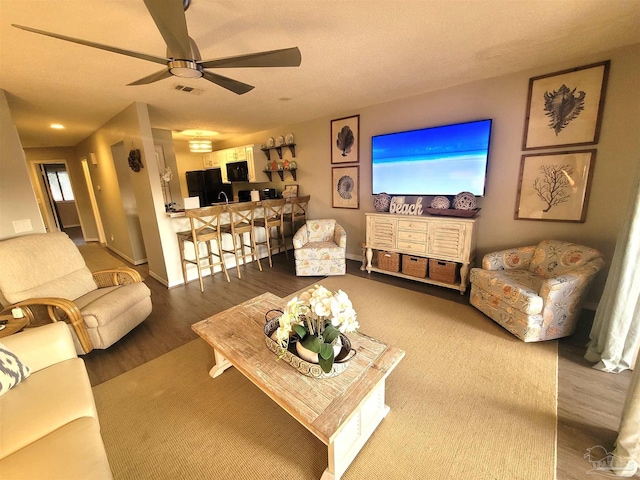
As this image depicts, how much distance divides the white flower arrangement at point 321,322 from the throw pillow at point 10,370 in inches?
52.8

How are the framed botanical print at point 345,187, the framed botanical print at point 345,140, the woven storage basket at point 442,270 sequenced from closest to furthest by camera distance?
the woven storage basket at point 442,270 < the framed botanical print at point 345,140 < the framed botanical print at point 345,187

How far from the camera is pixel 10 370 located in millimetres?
1273

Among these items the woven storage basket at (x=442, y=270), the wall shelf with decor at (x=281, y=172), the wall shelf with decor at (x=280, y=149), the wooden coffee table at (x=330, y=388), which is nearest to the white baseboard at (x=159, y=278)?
the wooden coffee table at (x=330, y=388)

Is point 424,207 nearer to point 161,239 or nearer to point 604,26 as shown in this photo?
point 604,26

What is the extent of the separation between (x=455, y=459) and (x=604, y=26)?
311 centimetres

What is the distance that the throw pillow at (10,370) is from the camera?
48.8 inches

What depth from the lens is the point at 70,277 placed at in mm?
2451

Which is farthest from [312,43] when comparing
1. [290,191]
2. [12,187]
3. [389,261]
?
[290,191]

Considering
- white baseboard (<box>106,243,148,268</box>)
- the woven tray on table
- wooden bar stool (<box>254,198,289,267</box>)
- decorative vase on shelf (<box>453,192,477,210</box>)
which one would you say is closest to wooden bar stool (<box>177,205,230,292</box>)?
wooden bar stool (<box>254,198,289,267</box>)

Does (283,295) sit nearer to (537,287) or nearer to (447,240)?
(447,240)

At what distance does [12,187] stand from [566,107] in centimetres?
552

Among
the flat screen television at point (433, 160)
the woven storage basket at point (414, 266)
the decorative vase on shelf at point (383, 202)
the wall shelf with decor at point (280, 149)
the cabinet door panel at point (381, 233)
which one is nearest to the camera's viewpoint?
the flat screen television at point (433, 160)

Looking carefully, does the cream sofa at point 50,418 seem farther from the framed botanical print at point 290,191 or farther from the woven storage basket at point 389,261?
the framed botanical print at point 290,191

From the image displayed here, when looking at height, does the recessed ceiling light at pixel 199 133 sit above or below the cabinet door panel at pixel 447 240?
above
